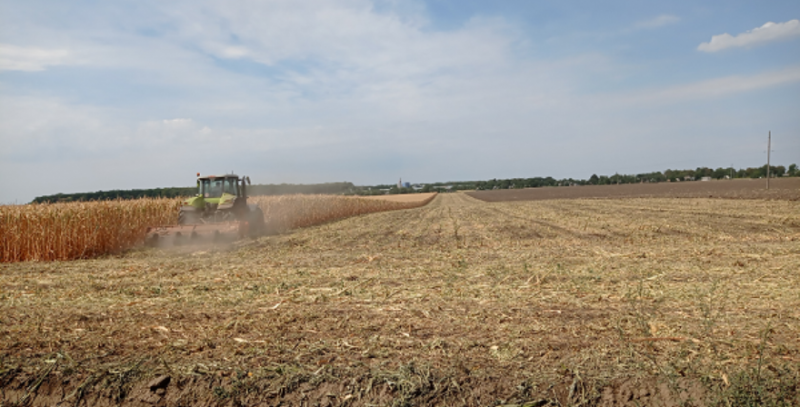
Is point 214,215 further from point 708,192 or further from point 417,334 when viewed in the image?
point 708,192

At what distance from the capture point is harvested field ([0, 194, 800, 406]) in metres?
3.82

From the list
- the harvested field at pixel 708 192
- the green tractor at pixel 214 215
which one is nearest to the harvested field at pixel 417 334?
the green tractor at pixel 214 215

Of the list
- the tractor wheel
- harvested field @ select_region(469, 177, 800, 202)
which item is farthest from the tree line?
the tractor wheel

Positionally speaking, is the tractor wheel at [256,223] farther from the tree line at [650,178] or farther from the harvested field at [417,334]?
the tree line at [650,178]

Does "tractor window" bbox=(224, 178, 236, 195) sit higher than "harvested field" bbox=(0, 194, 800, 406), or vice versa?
"tractor window" bbox=(224, 178, 236, 195)

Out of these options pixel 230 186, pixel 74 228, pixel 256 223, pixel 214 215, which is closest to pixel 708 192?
pixel 256 223

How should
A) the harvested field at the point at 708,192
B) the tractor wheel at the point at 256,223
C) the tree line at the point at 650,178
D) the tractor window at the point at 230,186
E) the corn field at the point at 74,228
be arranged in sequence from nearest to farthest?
1. the corn field at the point at 74,228
2. the tractor window at the point at 230,186
3. the tractor wheel at the point at 256,223
4. the harvested field at the point at 708,192
5. the tree line at the point at 650,178

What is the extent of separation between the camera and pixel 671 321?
201 inches

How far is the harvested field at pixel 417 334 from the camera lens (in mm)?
3816

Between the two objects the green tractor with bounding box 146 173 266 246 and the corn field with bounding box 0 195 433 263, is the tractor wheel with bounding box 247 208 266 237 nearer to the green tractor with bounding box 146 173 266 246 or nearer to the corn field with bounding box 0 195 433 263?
the green tractor with bounding box 146 173 266 246

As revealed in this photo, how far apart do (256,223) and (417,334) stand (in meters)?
15.2

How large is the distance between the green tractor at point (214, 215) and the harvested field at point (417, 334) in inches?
228

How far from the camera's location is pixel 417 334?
489 cm

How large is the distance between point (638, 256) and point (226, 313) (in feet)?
25.4
